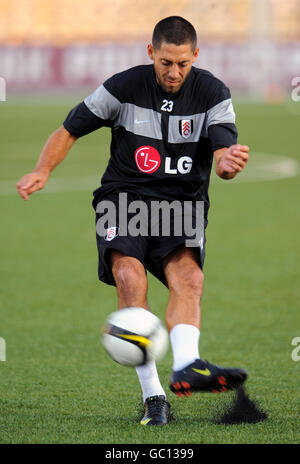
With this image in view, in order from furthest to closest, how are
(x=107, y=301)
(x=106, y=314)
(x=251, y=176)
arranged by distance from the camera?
(x=251, y=176) → (x=107, y=301) → (x=106, y=314)

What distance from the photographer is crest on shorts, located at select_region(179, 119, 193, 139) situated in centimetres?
517

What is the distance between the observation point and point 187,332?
4.73 metres

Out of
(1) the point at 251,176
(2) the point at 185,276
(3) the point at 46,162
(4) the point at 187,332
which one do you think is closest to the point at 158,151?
(3) the point at 46,162

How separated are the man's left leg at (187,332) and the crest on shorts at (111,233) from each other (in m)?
0.32

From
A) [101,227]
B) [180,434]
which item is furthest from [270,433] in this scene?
[101,227]

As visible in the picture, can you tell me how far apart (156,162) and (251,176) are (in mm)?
13793

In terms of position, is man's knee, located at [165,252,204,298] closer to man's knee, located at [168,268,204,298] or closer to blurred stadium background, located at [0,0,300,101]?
man's knee, located at [168,268,204,298]

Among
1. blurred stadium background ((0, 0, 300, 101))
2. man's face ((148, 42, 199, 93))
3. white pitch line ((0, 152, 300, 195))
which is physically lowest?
man's face ((148, 42, 199, 93))

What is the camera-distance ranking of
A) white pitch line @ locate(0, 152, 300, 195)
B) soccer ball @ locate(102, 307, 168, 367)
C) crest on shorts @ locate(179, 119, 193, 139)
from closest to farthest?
soccer ball @ locate(102, 307, 168, 367)
crest on shorts @ locate(179, 119, 193, 139)
white pitch line @ locate(0, 152, 300, 195)

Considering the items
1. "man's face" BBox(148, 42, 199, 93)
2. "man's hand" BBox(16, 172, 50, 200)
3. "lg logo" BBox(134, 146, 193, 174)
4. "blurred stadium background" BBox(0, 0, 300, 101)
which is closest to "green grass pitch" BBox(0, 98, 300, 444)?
"man's hand" BBox(16, 172, 50, 200)

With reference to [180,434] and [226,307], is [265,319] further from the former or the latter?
[180,434]

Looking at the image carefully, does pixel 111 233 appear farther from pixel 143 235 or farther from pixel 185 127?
pixel 185 127

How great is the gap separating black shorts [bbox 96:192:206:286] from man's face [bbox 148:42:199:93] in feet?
2.22

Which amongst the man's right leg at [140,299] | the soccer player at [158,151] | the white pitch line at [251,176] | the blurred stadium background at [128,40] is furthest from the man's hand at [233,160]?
the blurred stadium background at [128,40]
